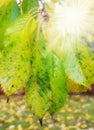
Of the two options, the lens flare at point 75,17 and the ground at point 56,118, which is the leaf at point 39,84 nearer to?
the lens flare at point 75,17

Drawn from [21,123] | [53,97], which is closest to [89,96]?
[21,123]

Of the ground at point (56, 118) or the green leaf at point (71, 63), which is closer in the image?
the green leaf at point (71, 63)

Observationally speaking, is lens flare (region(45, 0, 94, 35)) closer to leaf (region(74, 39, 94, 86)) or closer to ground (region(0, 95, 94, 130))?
leaf (region(74, 39, 94, 86))

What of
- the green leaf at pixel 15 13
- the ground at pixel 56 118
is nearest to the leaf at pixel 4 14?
the green leaf at pixel 15 13

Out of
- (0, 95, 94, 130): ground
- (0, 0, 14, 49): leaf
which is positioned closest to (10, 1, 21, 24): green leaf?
(0, 0, 14, 49): leaf

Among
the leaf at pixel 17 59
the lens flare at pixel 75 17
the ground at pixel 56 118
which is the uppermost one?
the lens flare at pixel 75 17

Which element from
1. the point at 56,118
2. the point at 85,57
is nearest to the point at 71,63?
the point at 85,57

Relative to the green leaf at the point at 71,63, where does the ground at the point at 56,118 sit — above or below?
below
